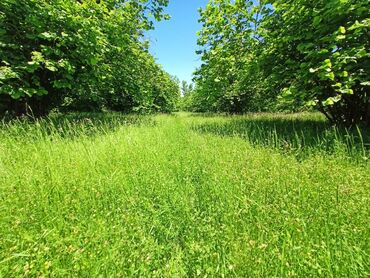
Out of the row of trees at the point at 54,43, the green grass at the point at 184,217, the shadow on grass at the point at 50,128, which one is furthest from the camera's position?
the row of trees at the point at 54,43

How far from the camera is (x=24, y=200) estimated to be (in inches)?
84.2

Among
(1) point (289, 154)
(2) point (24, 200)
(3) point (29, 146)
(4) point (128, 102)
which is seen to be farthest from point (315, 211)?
(4) point (128, 102)

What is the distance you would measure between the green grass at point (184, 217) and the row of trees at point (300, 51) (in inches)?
72.7

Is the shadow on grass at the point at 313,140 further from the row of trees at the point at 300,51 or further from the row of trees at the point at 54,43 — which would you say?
the row of trees at the point at 54,43

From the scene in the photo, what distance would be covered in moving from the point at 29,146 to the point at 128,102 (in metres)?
14.0

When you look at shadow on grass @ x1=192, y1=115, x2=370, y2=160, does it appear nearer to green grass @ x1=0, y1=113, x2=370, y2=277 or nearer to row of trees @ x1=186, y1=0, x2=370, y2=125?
green grass @ x1=0, y1=113, x2=370, y2=277

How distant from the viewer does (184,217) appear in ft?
6.96

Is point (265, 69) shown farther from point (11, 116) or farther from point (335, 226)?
point (11, 116)

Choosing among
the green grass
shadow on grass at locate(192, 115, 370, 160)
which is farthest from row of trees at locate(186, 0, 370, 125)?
the green grass

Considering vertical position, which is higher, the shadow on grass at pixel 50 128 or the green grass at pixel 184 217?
the shadow on grass at pixel 50 128

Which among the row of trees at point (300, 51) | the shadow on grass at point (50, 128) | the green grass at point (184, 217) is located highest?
the row of trees at point (300, 51)

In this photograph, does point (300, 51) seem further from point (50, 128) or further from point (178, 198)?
point (50, 128)

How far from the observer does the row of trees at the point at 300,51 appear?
373cm

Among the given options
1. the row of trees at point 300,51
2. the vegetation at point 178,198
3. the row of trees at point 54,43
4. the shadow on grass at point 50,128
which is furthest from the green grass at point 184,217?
the row of trees at point 54,43
